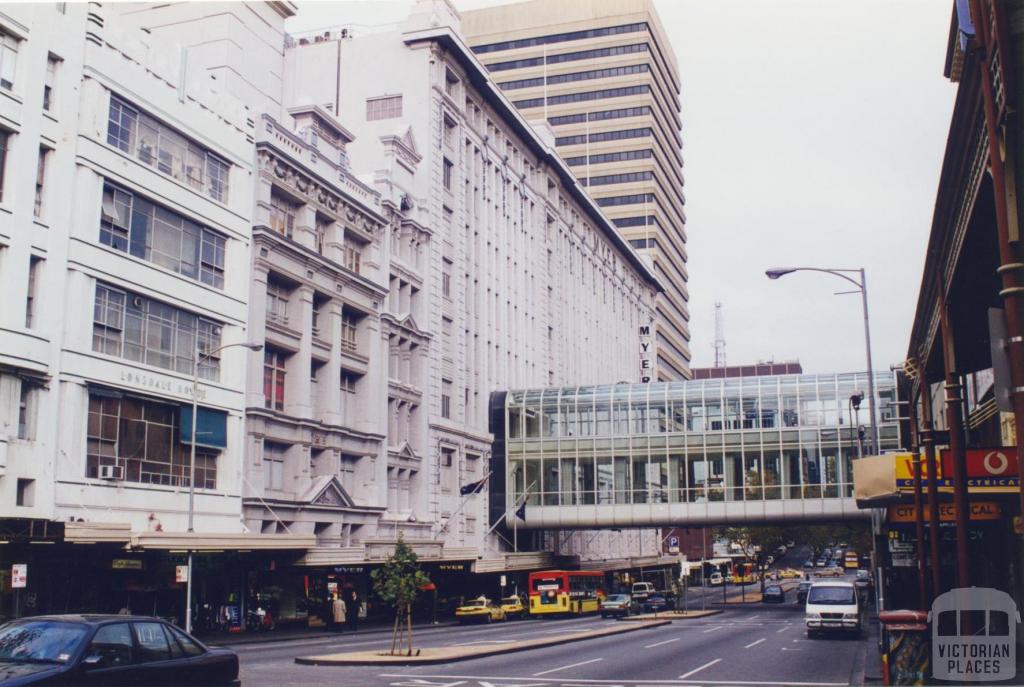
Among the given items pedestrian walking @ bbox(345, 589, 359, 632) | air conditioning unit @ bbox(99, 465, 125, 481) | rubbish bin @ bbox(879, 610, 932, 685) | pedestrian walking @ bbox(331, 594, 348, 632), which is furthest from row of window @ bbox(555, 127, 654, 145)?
rubbish bin @ bbox(879, 610, 932, 685)

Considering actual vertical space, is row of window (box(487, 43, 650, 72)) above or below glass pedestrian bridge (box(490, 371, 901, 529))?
above

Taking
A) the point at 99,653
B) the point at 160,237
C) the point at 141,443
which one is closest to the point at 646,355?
the point at 160,237

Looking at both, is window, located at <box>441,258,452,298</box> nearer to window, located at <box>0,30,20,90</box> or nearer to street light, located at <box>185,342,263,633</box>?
street light, located at <box>185,342,263,633</box>

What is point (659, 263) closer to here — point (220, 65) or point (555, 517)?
point (555, 517)

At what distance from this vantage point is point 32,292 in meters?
36.1

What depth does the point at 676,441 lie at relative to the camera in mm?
67562

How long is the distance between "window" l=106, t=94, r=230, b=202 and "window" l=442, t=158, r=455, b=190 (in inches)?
959

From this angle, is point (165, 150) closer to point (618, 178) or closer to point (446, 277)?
point (446, 277)

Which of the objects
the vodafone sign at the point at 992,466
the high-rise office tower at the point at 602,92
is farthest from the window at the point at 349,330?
the high-rise office tower at the point at 602,92

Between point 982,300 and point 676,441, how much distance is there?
4903cm

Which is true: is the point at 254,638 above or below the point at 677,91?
below

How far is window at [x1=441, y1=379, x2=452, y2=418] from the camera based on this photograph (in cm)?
6688

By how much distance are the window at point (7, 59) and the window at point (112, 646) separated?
27.0 metres

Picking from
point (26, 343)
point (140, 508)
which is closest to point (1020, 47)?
point (26, 343)
